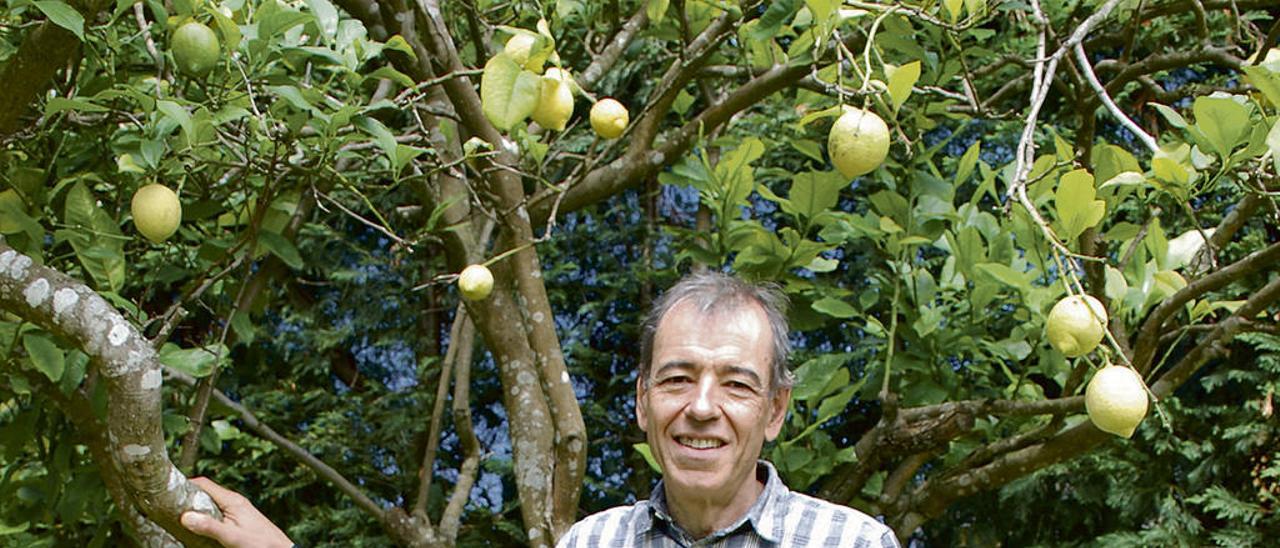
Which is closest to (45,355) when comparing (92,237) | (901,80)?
(92,237)

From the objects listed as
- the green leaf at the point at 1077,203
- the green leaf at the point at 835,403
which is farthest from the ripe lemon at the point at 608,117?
the green leaf at the point at 835,403

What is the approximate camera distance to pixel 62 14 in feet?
4.83

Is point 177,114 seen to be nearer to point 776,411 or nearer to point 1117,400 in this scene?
point 776,411

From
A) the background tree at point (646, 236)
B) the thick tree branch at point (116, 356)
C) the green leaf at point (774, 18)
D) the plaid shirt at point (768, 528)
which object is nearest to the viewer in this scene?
the plaid shirt at point (768, 528)

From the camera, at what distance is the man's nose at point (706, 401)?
1.37 metres

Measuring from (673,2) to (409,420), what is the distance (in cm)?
139

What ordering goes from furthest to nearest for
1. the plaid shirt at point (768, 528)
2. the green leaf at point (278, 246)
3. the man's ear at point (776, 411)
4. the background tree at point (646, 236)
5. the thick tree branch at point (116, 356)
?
the green leaf at point (278, 246) → the background tree at point (646, 236) → the thick tree branch at point (116, 356) → the man's ear at point (776, 411) → the plaid shirt at point (768, 528)

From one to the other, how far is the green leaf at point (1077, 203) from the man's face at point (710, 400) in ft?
1.43

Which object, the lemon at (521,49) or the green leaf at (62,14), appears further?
the lemon at (521,49)

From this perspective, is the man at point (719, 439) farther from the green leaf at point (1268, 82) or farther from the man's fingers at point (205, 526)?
the green leaf at point (1268, 82)

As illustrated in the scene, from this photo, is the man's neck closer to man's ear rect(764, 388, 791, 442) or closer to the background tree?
man's ear rect(764, 388, 791, 442)

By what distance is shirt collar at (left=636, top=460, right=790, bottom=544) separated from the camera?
4.54 ft

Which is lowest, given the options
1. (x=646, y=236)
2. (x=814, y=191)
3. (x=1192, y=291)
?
(x=1192, y=291)

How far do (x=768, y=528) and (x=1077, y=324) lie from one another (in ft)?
1.27
